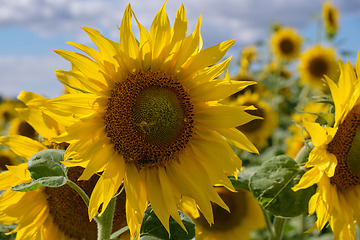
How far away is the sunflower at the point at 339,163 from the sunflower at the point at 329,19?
6237mm

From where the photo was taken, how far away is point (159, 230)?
1710 mm

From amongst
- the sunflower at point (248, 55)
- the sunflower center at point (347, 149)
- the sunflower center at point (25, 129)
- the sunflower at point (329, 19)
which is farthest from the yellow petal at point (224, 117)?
the sunflower at point (329, 19)

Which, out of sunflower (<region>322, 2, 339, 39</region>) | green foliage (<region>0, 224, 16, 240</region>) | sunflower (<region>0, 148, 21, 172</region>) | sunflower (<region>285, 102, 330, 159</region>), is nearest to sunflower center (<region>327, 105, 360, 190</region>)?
sunflower (<region>285, 102, 330, 159</region>)

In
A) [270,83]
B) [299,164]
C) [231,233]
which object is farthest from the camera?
[270,83]

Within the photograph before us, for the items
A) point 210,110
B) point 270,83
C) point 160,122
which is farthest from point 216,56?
point 270,83

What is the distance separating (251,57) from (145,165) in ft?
22.3

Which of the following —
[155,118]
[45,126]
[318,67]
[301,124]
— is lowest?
[318,67]

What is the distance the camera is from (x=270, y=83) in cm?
668

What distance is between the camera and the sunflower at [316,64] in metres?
6.61

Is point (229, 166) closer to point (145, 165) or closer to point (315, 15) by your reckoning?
point (145, 165)

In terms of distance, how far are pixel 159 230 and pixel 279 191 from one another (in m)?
0.61

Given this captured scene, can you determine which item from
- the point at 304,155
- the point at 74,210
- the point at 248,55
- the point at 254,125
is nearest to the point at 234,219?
the point at 304,155

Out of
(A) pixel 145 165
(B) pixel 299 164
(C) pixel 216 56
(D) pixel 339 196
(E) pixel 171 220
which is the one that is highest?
(C) pixel 216 56

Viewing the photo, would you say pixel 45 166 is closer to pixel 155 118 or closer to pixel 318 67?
pixel 155 118
